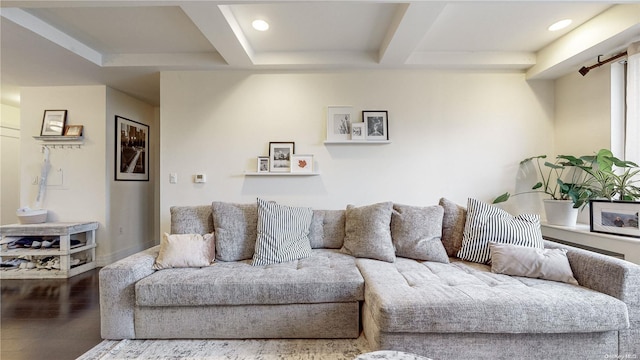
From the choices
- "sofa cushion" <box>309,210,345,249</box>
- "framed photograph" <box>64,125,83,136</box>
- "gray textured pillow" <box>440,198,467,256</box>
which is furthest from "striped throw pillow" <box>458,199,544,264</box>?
"framed photograph" <box>64,125,83,136</box>

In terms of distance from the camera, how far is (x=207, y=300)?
176 cm

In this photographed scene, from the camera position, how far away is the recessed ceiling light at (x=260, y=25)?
7.63ft

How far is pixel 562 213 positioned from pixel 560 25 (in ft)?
5.70

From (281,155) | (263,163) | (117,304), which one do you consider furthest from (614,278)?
(117,304)

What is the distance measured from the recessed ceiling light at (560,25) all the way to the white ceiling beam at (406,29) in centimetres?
120

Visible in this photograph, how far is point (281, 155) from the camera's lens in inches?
120

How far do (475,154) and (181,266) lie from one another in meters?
3.15

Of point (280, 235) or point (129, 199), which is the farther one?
point (129, 199)

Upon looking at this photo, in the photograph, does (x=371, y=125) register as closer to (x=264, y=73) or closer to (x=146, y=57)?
(x=264, y=73)

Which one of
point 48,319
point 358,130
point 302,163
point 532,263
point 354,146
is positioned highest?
point 358,130

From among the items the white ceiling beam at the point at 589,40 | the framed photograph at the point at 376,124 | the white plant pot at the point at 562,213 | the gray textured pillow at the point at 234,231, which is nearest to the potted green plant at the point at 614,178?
the white plant pot at the point at 562,213

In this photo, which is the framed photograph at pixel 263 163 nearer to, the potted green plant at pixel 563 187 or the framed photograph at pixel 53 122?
the potted green plant at pixel 563 187

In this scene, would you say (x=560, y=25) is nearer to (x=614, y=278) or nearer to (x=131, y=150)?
(x=614, y=278)

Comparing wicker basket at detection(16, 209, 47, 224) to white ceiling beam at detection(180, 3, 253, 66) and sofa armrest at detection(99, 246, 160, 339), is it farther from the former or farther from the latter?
white ceiling beam at detection(180, 3, 253, 66)
